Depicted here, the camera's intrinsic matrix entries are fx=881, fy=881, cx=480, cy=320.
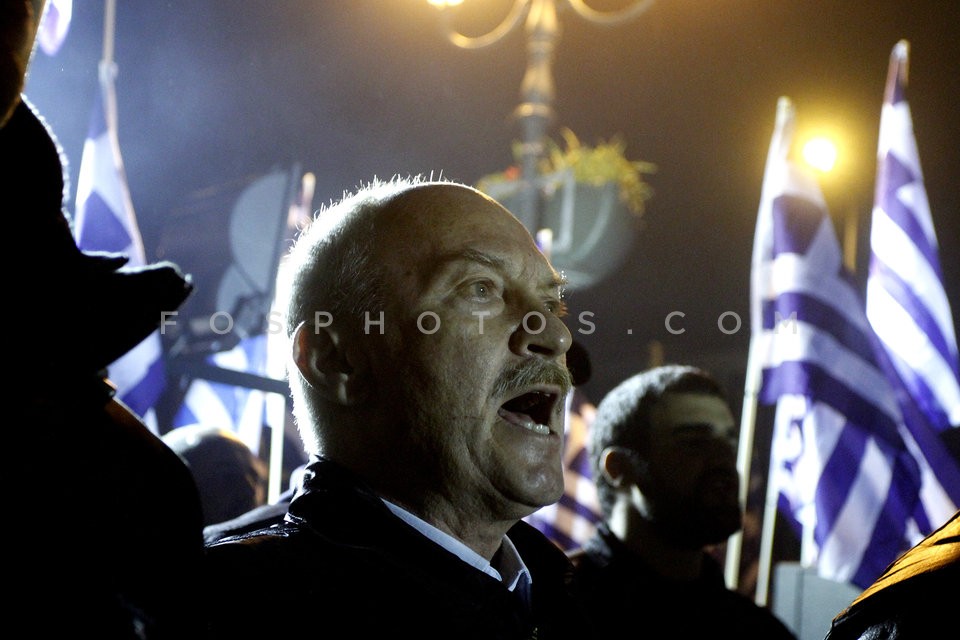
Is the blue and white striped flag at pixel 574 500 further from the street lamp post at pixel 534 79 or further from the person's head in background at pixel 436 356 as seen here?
the person's head in background at pixel 436 356

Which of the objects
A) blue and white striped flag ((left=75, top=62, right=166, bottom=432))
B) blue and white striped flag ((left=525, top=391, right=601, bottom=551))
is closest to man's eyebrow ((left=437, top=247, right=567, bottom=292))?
blue and white striped flag ((left=75, top=62, right=166, bottom=432))

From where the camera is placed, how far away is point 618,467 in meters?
3.96

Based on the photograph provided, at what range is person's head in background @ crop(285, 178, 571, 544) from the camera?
185cm

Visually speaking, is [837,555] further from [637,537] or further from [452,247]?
[452,247]

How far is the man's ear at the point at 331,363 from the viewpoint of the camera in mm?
1984

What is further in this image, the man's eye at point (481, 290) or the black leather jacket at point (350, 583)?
the man's eye at point (481, 290)

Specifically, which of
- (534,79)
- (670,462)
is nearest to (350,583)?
(670,462)

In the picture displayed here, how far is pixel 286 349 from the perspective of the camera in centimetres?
217

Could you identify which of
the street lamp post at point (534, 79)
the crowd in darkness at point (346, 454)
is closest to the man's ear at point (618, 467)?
the crowd in darkness at point (346, 454)

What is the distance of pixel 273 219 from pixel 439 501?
11.0 feet

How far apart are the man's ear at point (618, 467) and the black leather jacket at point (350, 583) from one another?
2050mm

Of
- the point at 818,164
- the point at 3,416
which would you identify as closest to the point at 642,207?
the point at 818,164

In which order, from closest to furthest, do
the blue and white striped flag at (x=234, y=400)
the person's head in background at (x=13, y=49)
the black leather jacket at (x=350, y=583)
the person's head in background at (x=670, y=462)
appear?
the person's head in background at (x=13, y=49) → the black leather jacket at (x=350, y=583) → the person's head in background at (x=670, y=462) → the blue and white striped flag at (x=234, y=400)
